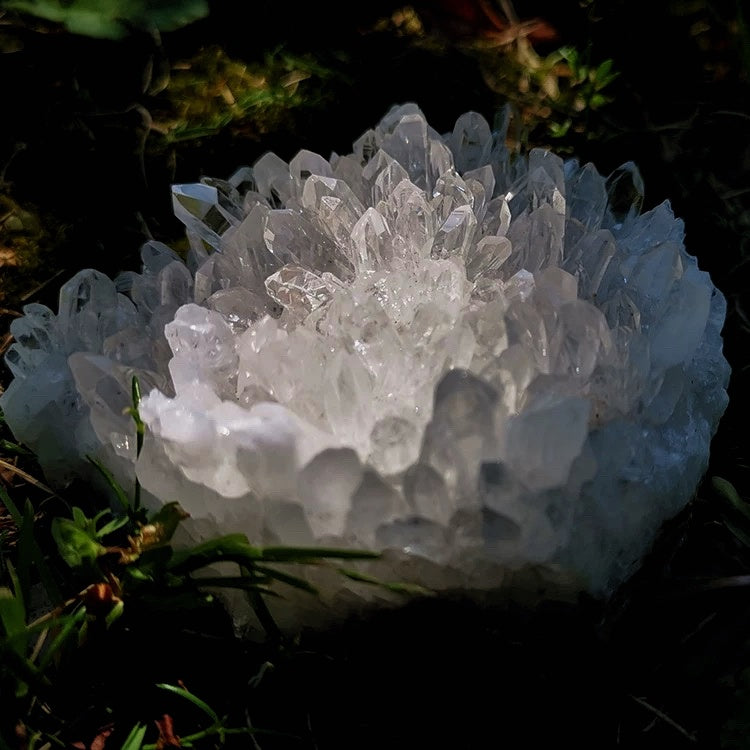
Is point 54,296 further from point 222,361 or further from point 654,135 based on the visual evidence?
point 654,135

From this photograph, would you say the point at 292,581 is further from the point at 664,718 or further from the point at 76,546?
the point at 664,718

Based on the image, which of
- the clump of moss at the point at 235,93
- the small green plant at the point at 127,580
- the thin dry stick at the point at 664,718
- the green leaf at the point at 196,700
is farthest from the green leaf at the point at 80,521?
the clump of moss at the point at 235,93

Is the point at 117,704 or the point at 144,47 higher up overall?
the point at 144,47

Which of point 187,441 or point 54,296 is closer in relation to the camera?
point 187,441

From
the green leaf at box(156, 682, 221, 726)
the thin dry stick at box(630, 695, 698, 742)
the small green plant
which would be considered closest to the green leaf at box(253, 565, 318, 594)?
the small green plant

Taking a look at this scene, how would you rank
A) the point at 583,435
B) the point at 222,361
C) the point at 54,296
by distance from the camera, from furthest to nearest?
1. the point at 54,296
2. the point at 222,361
3. the point at 583,435

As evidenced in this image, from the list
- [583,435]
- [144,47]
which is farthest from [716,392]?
[144,47]
